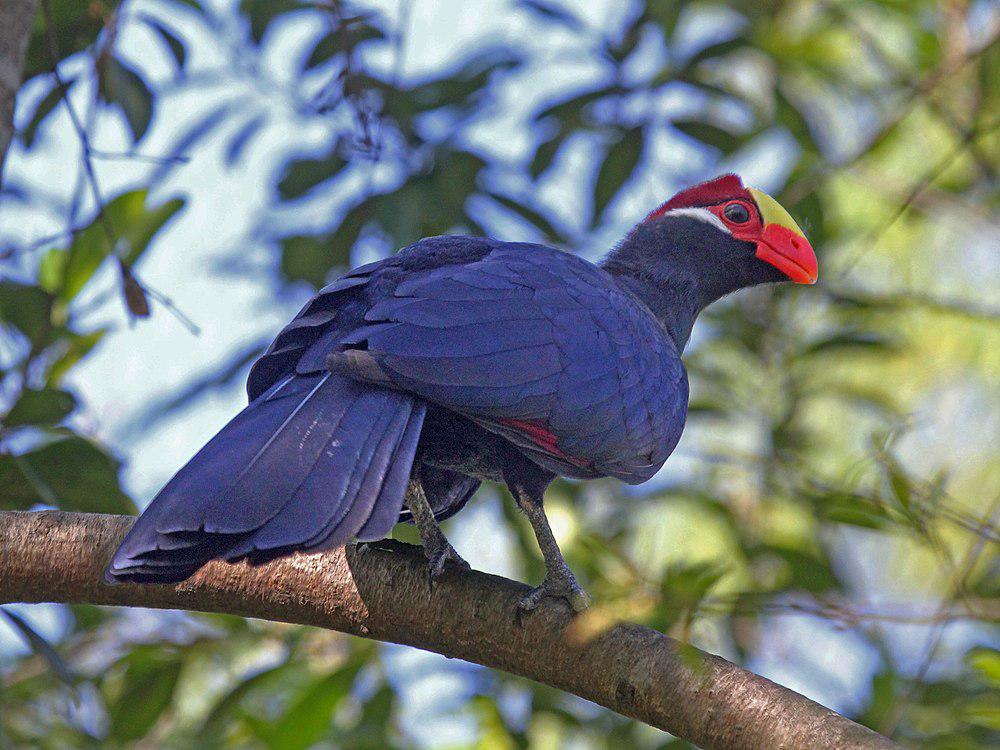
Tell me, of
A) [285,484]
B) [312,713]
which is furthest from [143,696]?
[285,484]

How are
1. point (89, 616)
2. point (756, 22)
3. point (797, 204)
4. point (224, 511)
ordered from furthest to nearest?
point (756, 22), point (797, 204), point (89, 616), point (224, 511)

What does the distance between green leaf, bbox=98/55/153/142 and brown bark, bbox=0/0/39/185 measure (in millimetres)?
750

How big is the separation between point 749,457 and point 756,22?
5.95 ft

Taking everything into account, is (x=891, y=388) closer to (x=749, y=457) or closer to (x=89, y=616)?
(x=749, y=457)

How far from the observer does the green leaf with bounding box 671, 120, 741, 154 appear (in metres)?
4.30

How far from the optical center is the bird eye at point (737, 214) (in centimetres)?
354

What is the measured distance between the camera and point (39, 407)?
3.02 m

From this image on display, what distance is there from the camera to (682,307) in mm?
3463

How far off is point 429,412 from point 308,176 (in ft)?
5.69

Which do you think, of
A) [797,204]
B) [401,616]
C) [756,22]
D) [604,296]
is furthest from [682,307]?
[756,22]

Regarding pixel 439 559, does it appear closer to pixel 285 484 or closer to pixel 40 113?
pixel 285 484

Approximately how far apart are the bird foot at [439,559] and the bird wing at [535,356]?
269mm

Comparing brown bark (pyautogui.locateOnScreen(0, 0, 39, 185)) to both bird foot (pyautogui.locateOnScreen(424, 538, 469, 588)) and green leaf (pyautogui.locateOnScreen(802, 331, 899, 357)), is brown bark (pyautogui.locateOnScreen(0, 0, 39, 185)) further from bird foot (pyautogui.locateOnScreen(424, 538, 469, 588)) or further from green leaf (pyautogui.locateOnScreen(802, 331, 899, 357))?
green leaf (pyautogui.locateOnScreen(802, 331, 899, 357))

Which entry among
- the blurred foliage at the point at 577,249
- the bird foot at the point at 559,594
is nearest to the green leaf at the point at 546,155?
the blurred foliage at the point at 577,249
